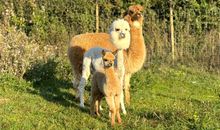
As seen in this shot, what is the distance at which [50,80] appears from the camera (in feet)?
39.7

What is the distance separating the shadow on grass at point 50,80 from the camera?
10844 mm

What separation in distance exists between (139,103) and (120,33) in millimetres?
1742

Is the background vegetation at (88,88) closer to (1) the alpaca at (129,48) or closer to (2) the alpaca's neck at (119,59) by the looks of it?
(1) the alpaca at (129,48)

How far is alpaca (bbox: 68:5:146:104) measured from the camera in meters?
10.2

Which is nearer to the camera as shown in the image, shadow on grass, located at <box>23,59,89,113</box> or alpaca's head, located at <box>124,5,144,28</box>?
alpaca's head, located at <box>124,5,144,28</box>

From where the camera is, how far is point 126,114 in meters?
9.17

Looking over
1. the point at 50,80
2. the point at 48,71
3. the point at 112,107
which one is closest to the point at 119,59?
the point at 112,107

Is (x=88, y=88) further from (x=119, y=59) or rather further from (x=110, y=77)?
(x=110, y=77)

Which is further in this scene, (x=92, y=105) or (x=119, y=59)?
(x=119, y=59)

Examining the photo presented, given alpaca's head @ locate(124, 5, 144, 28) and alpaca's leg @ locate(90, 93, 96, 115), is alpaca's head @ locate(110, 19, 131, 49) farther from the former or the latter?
alpaca's leg @ locate(90, 93, 96, 115)

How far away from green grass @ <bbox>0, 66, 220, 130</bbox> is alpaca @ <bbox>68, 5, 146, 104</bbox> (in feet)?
1.85

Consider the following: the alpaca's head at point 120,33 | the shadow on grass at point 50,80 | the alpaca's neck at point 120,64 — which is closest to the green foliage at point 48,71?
the shadow on grass at point 50,80

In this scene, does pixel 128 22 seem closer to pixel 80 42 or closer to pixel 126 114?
pixel 80 42

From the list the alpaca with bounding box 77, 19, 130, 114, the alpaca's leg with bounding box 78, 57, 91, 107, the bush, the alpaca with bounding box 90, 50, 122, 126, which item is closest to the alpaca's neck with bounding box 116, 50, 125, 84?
the alpaca with bounding box 77, 19, 130, 114
